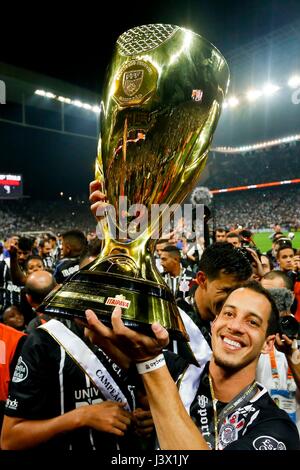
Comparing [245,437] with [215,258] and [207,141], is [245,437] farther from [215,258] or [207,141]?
[215,258]

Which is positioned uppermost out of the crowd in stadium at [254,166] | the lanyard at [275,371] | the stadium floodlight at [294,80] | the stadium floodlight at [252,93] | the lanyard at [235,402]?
the stadium floodlight at [252,93]

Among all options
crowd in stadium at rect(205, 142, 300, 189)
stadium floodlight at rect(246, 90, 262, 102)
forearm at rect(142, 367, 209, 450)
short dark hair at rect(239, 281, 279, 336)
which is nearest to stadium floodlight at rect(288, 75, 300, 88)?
stadium floodlight at rect(246, 90, 262, 102)

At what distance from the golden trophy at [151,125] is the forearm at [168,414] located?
0.18 meters

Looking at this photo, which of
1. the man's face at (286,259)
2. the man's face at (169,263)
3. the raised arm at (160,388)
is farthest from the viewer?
the man's face at (286,259)

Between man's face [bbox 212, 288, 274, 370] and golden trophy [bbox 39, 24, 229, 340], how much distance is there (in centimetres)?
51

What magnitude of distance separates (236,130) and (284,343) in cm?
2037

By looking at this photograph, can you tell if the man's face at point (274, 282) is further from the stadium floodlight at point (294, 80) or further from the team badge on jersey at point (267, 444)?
the stadium floodlight at point (294, 80)

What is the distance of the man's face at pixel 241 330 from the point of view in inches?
45.6

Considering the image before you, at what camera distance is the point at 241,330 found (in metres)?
1.17

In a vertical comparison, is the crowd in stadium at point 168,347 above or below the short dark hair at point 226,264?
below

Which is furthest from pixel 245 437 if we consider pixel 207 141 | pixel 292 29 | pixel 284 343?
pixel 292 29

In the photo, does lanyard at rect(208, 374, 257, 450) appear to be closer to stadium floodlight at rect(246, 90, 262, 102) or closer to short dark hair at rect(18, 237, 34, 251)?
short dark hair at rect(18, 237, 34, 251)

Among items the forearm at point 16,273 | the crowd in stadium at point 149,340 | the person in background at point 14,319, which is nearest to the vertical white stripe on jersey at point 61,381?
the crowd in stadium at point 149,340

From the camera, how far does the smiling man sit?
2.14ft
